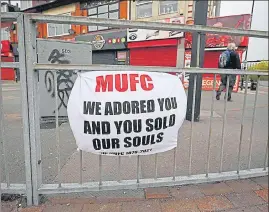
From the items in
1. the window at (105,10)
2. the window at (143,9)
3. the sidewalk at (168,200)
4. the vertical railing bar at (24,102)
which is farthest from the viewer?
the window at (105,10)

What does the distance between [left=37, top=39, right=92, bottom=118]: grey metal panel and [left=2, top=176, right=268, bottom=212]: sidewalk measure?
2.99m

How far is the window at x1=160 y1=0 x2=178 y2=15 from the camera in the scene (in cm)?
1398

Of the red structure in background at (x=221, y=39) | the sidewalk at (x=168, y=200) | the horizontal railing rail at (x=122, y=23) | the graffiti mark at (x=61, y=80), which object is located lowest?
the sidewalk at (x=168, y=200)

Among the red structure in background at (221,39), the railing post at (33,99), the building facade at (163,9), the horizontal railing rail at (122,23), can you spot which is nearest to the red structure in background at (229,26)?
the red structure in background at (221,39)

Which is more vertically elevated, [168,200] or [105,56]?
[105,56]

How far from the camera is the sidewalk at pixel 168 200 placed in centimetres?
220

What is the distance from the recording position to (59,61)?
Answer: 15.8ft

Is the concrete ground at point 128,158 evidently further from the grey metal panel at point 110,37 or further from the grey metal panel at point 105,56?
the grey metal panel at point 105,56

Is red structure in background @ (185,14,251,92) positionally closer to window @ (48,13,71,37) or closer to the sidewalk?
the sidewalk

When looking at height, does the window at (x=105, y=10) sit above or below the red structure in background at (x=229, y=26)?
above

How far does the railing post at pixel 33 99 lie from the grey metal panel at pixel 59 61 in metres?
2.66

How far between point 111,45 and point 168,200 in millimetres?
15013

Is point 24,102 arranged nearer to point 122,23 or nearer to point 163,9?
point 122,23

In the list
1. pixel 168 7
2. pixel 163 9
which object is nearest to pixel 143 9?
pixel 163 9
